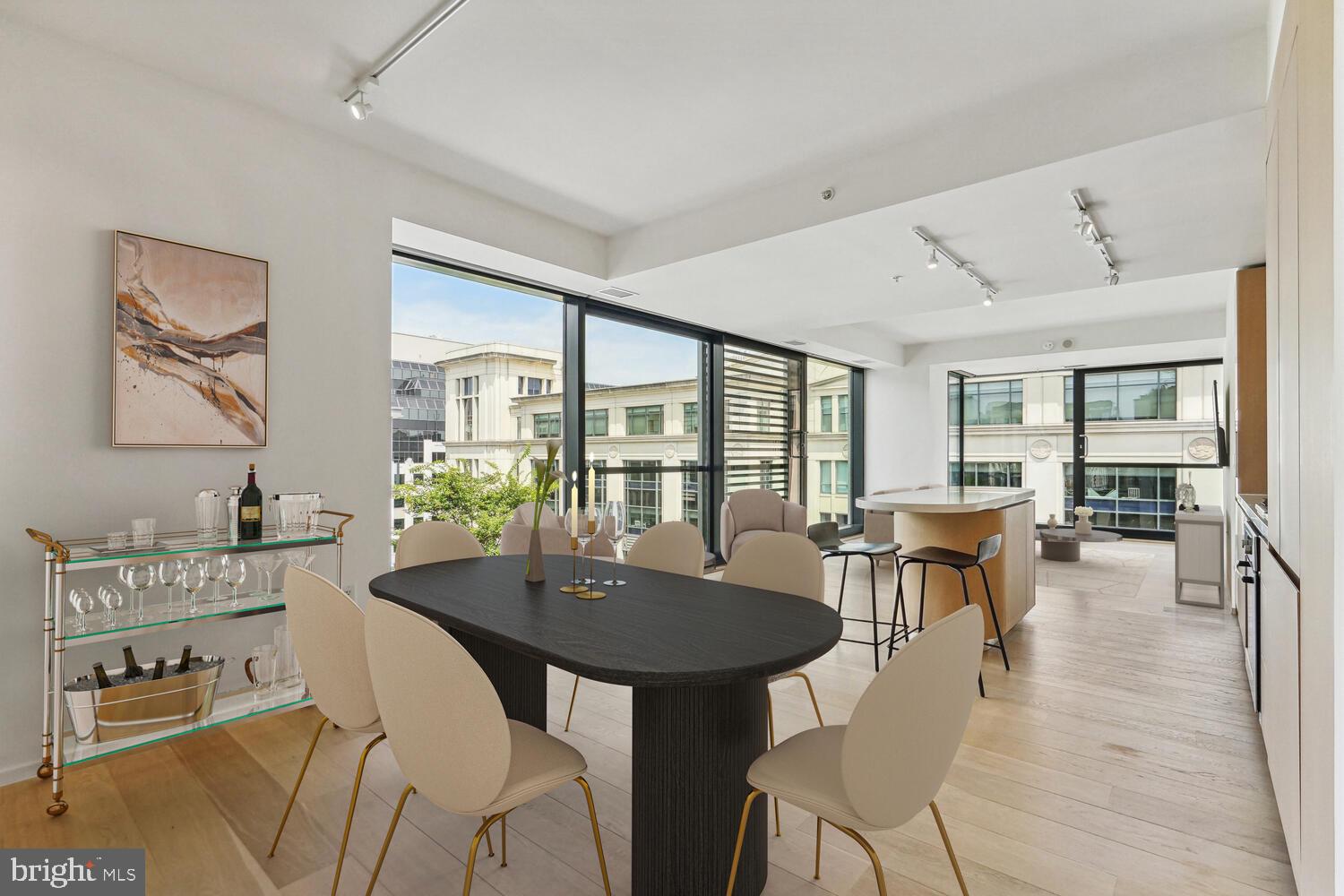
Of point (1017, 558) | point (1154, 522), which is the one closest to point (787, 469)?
point (1017, 558)

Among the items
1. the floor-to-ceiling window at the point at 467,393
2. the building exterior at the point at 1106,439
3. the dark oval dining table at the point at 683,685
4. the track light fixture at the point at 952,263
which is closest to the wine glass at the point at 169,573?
the dark oval dining table at the point at 683,685

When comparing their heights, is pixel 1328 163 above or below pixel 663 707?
above

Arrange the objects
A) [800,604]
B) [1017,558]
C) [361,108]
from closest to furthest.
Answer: [800,604] < [361,108] < [1017,558]

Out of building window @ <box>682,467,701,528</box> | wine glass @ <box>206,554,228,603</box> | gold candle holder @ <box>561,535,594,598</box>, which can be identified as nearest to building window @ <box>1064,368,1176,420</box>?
building window @ <box>682,467,701,528</box>

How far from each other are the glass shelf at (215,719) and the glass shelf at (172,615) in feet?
1.14

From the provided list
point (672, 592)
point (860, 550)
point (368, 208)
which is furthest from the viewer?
point (860, 550)

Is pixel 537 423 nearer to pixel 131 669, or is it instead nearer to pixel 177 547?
pixel 177 547

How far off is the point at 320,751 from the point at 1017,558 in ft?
13.7

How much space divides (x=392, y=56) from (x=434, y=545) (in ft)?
6.46

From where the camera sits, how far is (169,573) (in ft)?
8.27

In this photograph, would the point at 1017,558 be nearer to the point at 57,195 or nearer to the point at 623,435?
the point at 623,435

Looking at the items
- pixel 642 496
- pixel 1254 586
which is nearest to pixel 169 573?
pixel 642 496

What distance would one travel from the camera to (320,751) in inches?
105

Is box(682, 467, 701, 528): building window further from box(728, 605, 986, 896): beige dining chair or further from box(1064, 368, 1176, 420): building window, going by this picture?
box(1064, 368, 1176, 420): building window
